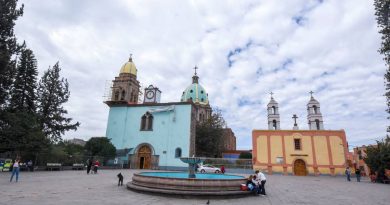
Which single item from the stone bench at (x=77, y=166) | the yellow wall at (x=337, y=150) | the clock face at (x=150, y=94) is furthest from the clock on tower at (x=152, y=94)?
the yellow wall at (x=337, y=150)

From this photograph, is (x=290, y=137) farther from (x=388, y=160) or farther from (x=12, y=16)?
(x=12, y=16)

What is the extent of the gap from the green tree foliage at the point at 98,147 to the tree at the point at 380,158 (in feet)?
91.2

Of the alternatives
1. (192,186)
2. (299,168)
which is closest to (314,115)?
(299,168)

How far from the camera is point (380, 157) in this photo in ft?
64.8

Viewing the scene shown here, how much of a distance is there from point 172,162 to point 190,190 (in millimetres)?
21054

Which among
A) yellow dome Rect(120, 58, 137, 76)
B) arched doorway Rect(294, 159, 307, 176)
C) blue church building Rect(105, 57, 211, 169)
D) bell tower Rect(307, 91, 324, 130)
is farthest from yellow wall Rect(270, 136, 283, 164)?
yellow dome Rect(120, 58, 137, 76)

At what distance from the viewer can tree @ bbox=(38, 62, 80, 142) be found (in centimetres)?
2500

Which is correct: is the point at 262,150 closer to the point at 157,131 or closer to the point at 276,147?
the point at 276,147

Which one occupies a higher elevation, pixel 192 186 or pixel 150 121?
pixel 150 121

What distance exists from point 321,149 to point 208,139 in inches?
694

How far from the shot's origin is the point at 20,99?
74.0 feet

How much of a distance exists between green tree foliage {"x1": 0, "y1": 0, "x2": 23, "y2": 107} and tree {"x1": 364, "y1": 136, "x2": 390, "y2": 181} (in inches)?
1208

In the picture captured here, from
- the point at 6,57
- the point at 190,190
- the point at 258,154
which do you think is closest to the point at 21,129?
the point at 6,57

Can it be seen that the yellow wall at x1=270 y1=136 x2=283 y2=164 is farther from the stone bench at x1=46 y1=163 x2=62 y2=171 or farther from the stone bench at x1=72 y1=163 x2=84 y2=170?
the stone bench at x1=46 y1=163 x2=62 y2=171
